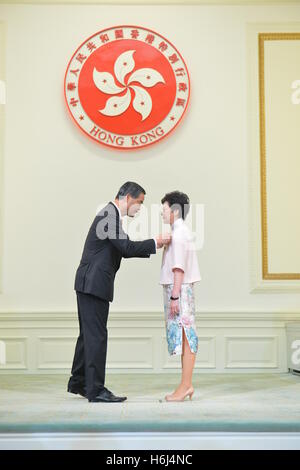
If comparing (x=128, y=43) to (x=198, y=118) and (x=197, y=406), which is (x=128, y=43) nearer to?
(x=198, y=118)

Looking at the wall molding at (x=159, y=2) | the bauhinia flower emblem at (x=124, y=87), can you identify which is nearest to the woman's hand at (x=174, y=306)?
the bauhinia flower emblem at (x=124, y=87)

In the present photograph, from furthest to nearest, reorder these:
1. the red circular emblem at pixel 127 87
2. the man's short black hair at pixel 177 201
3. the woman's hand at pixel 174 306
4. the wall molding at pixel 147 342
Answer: the red circular emblem at pixel 127 87 < the wall molding at pixel 147 342 < the man's short black hair at pixel 177 201 < the woman's hand at pixel 174 306

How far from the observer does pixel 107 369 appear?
5605 millimetres

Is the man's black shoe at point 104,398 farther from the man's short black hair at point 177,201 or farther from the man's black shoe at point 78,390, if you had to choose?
the man's short black hair at point 177,201

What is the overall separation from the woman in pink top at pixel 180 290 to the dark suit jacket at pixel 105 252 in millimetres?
166

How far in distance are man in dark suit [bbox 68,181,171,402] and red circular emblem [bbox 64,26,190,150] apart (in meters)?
1.61

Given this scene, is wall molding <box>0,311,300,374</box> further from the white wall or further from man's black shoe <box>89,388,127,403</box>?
man's black shoe <box>89,388,127,403</box>

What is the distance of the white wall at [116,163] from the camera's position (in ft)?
18.7

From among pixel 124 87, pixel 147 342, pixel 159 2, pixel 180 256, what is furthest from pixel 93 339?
pixel 159 2

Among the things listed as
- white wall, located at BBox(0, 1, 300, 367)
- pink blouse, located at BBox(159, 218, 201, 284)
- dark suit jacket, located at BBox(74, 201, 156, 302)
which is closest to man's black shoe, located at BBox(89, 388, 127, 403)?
dark suit jacket, located at BBox(74, 201, 156, 302)

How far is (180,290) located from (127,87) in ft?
7.92

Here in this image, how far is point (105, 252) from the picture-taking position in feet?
13.9

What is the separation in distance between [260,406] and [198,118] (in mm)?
2813
